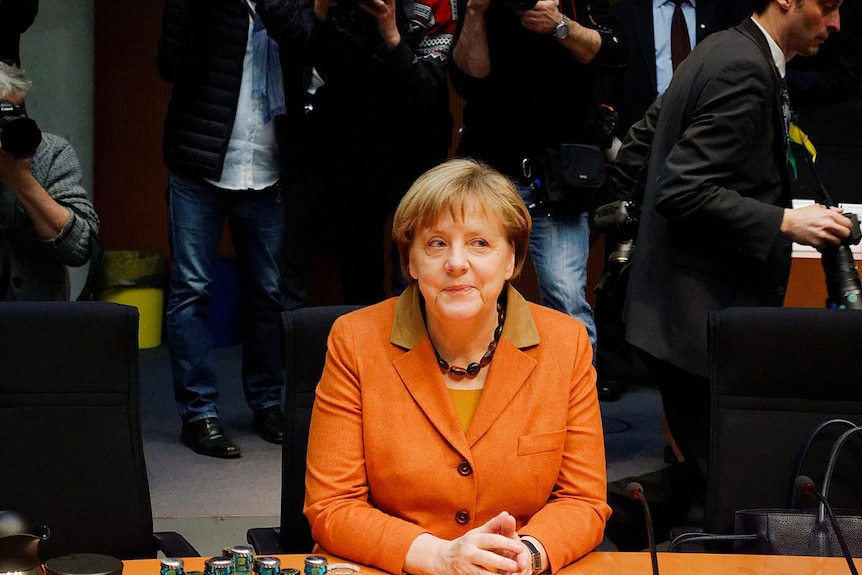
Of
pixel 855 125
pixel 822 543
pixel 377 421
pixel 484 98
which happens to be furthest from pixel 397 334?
pixel 855 125

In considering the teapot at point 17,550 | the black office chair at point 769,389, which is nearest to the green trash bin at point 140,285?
the black office chair at point 769,389

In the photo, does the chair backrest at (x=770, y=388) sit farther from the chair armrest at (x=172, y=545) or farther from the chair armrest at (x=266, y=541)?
the chair armrest at (x=172, y=545)

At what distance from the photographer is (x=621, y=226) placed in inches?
124

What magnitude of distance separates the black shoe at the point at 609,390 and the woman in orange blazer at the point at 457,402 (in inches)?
118

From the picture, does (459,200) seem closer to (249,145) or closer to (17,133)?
(17,133)

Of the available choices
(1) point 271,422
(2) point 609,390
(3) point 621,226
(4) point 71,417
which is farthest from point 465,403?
(2) point 609,390

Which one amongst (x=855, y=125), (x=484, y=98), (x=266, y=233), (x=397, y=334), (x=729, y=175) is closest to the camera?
(x=397, y=334)

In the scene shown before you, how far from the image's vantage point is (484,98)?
357 centimetres

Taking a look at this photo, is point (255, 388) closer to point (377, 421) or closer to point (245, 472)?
point (245, 472)

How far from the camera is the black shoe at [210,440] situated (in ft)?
12.5

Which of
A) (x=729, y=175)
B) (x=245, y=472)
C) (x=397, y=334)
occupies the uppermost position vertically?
(x=729, y=175)

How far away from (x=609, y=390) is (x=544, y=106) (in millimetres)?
1777

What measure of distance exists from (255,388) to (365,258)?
0.58 m

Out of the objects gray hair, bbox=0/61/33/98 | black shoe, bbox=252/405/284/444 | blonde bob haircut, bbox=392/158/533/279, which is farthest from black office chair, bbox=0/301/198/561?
black shoe, bbox=252/405/284/444
